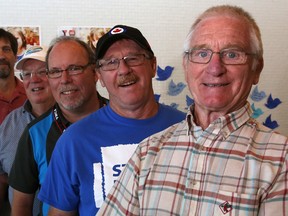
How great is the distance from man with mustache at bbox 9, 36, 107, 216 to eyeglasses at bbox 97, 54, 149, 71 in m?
0.28

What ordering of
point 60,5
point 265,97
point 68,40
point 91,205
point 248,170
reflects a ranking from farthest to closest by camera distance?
point 265,97 < point 60,5 < point 68,40 < point 91,205 < point 248,170

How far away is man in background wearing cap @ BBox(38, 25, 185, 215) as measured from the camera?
112 cm

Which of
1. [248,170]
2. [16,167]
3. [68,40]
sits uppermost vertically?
[68,40]

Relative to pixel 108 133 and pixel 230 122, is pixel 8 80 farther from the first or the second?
pixel 230 122

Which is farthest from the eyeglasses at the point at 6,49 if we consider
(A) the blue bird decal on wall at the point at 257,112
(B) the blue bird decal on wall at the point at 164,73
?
(A) the blue bird decal on wall at the point at 257,112

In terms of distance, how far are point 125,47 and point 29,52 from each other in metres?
0.76

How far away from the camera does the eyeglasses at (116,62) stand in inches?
46.6

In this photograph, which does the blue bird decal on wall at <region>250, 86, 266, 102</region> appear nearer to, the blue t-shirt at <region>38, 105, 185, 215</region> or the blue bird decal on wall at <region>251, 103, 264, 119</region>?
the blue bird decal on wall at <region>251, 103, 264, 119</region>

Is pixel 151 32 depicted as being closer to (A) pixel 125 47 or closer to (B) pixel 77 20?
(B) pixel 77 20

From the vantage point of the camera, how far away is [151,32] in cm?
223

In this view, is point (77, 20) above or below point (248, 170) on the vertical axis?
above

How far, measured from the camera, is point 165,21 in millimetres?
2236

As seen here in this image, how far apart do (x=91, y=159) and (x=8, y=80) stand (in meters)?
1.25

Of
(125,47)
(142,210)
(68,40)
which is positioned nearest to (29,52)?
(68,40)
